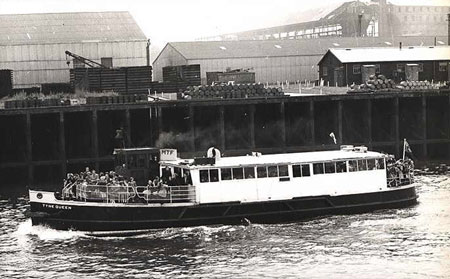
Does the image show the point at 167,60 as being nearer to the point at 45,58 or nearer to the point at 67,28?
the point at 67,28

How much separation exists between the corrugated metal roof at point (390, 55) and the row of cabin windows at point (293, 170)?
1353 inches

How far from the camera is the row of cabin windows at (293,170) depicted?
3934 centimetres

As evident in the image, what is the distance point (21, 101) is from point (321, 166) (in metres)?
24.9

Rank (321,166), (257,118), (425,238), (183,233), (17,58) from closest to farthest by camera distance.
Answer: (425,238), (183,233), (321,166), (257,118), (17,58)

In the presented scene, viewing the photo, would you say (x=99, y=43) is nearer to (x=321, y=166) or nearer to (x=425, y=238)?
(x=321, y=166)

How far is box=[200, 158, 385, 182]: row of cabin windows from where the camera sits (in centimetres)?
3934

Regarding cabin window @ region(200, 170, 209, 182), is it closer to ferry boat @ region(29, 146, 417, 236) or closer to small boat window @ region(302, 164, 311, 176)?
ferry boat @ region(29, 146, 417, 236)

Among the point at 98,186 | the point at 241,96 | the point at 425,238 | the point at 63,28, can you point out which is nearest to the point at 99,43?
the point at 63,28

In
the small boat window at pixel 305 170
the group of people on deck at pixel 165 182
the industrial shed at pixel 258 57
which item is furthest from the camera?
the industrial shed at pixel 258 57

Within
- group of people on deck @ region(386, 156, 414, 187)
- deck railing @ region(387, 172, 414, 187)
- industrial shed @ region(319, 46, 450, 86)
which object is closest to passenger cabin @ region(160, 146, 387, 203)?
deck railing @ region(387, 172, 414, 187)

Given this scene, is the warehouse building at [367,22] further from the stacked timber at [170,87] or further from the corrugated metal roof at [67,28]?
the stacked timber at [170,87]

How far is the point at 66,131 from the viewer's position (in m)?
57.1

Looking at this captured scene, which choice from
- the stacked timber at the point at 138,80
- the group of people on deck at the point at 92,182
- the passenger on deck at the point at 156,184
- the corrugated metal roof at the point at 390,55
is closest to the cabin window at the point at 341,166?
the passenger on deck at the point at 156,184

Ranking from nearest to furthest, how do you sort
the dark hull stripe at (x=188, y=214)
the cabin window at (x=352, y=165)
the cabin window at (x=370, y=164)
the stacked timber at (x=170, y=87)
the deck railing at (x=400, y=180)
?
the dark hull stripe at (x=188, y=214)
the cabin window at (x=352, y=165)
the cabin window at (x=370, y=164)
the deck railing at (x=400, y=180)
the stacked timber at (x=170, y=87)
